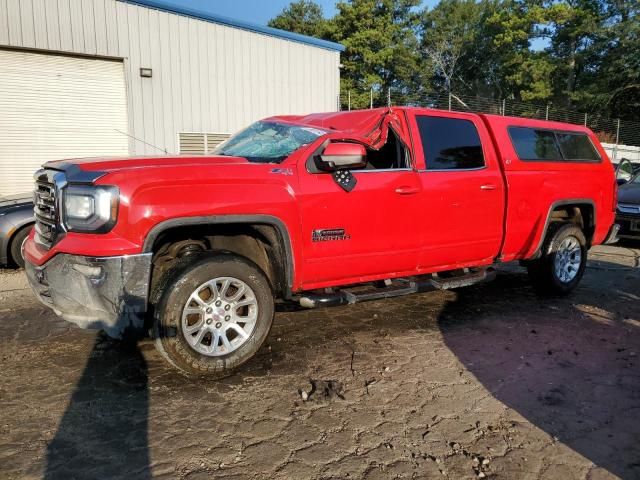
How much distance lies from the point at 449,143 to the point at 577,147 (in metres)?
2.14

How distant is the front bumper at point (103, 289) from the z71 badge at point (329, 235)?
121 centimetres

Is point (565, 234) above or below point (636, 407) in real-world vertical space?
above

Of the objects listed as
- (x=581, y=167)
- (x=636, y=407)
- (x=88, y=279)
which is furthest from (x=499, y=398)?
(x=581, y=167)

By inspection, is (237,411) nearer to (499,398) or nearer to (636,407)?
(499,398)

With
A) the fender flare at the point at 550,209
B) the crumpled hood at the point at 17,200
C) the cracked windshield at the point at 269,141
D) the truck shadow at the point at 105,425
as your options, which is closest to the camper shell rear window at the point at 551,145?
the fender flare at the point at 550,209

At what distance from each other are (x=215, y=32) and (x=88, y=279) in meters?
10.6

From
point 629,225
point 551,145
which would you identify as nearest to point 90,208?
point 551,145

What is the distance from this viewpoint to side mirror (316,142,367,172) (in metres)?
3.75

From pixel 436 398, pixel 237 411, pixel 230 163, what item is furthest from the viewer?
pixel 230 163

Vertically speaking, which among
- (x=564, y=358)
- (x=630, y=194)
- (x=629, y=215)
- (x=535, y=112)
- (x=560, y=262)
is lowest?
(x=564, y=358)

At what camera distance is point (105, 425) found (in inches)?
114

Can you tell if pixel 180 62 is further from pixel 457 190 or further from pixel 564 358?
pixel 564 358

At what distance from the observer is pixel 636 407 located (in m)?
3.22

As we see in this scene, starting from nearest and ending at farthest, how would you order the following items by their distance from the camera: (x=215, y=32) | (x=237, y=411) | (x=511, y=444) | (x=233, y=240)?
(x=511, y=444), (x=237, y=411), (x=233, y=240), (x=215, y=32)
